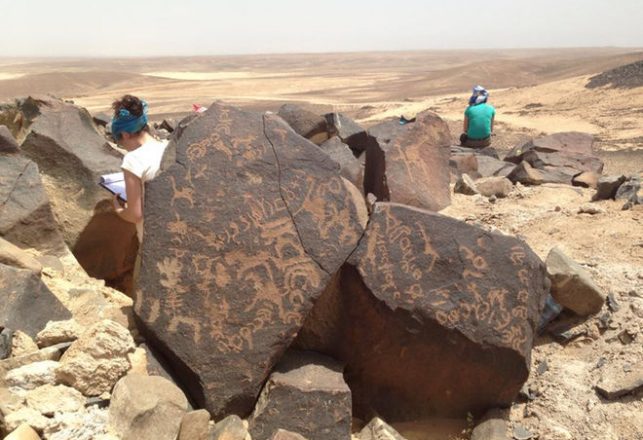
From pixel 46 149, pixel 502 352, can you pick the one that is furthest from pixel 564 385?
pixel 46 149

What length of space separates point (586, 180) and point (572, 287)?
11.7 feet

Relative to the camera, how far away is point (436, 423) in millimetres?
3414

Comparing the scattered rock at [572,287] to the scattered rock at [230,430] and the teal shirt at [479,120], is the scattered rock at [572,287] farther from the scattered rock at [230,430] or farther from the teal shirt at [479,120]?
the teal shirt at [479,120]

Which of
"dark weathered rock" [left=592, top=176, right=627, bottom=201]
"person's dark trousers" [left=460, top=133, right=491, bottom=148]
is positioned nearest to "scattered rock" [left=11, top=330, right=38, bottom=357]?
"dark weathered rock" [left=592, top=176, right=627, bottom=201]

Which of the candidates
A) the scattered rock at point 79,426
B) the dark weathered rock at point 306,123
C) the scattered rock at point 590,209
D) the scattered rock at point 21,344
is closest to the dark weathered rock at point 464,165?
the dark weathered rock at point 306,123

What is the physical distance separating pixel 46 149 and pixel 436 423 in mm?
3121

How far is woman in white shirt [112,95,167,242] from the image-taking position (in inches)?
127

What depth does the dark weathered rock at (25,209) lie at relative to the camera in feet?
12.3

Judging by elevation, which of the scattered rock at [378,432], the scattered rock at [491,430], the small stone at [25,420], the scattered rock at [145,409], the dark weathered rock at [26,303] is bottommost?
the scattered rock at [491,430]

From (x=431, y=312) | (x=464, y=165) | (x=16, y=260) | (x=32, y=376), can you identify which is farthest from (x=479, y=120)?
(x=32, y=376)

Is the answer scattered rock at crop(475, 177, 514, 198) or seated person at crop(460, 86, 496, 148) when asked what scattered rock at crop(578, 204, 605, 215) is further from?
seated person at crop(460, 86, 496, 148)

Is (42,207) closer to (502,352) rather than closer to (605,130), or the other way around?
(502,352)

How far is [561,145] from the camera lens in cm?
890

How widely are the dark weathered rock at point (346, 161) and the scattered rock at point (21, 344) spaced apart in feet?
11.6
